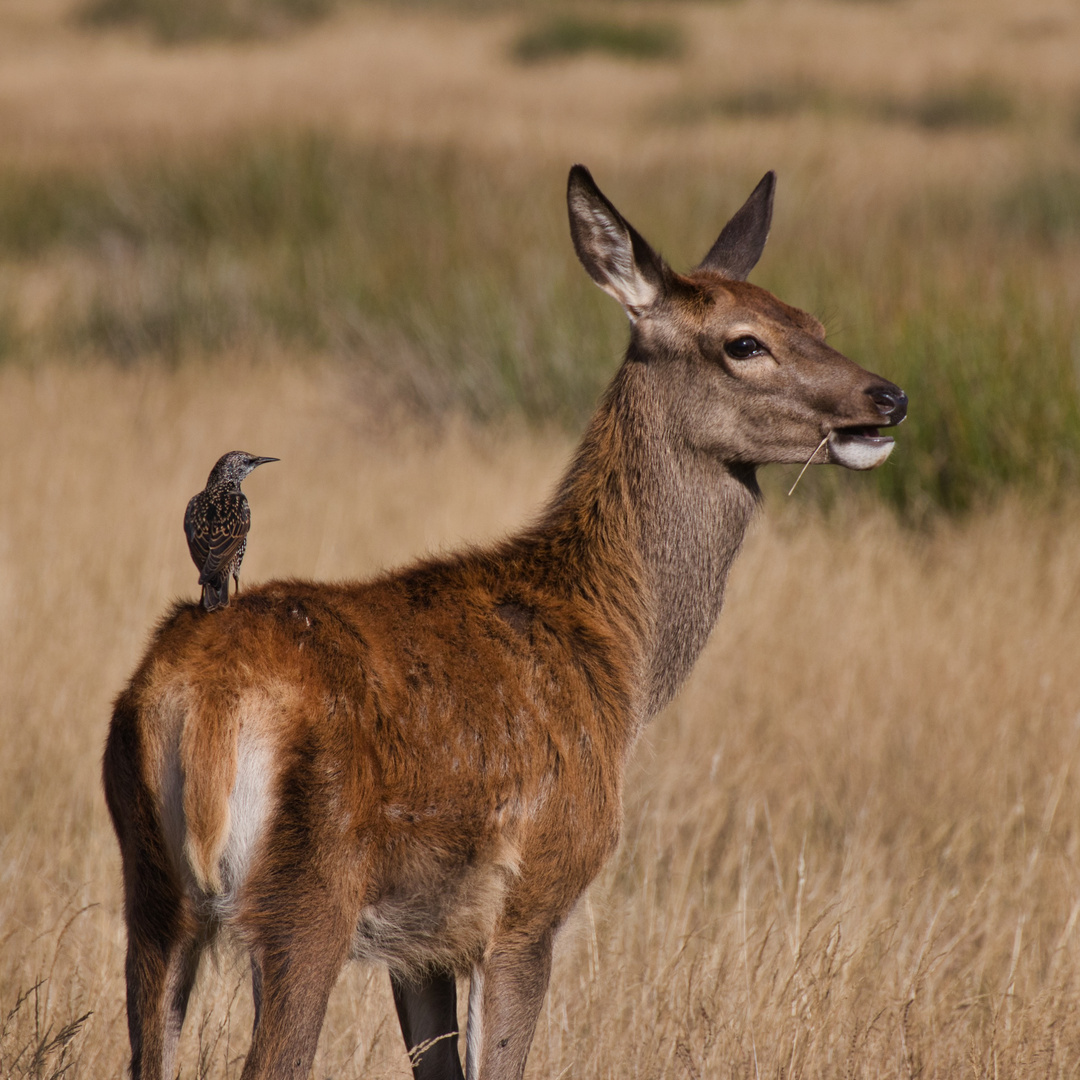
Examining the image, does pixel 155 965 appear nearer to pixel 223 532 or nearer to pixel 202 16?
pixel 223 532

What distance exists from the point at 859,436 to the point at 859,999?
1.36 metres

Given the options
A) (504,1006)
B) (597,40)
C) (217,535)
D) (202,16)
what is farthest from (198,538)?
(202,16)

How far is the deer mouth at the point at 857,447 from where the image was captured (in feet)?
10.6

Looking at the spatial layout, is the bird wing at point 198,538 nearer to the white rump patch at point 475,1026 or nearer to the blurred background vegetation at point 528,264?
the white rump patch at point 475,1026

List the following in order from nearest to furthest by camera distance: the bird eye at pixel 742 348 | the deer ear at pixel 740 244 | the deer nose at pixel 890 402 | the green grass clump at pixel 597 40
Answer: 1. the deer nose at pixel 890 402
2. the bird eye at pixel 742 348
3. the deer ear at pixel 740 244
4. the green grass clump at pixel 597 40

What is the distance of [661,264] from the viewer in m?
3.35

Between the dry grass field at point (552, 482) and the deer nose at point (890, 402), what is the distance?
1.21 m

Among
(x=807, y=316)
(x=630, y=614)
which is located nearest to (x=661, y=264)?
(x=807, y=316)

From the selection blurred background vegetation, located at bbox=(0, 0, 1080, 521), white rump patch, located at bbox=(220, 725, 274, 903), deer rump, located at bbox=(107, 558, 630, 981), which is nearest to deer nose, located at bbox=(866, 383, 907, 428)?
deer rump, located at bbox=(107, 558, 630, 981)

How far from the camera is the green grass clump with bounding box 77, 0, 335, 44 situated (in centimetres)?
3491

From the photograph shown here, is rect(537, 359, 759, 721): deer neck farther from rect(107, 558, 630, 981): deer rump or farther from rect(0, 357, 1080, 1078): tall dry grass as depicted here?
rect(0, 357, 1080, 1078): tall dry grass

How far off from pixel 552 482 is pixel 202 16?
3200 cm

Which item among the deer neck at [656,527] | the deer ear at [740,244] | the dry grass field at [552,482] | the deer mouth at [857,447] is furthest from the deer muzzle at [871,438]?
the dry grass field at [552,482]

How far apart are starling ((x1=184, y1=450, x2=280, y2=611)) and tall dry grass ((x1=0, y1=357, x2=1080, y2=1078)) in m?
0.91
